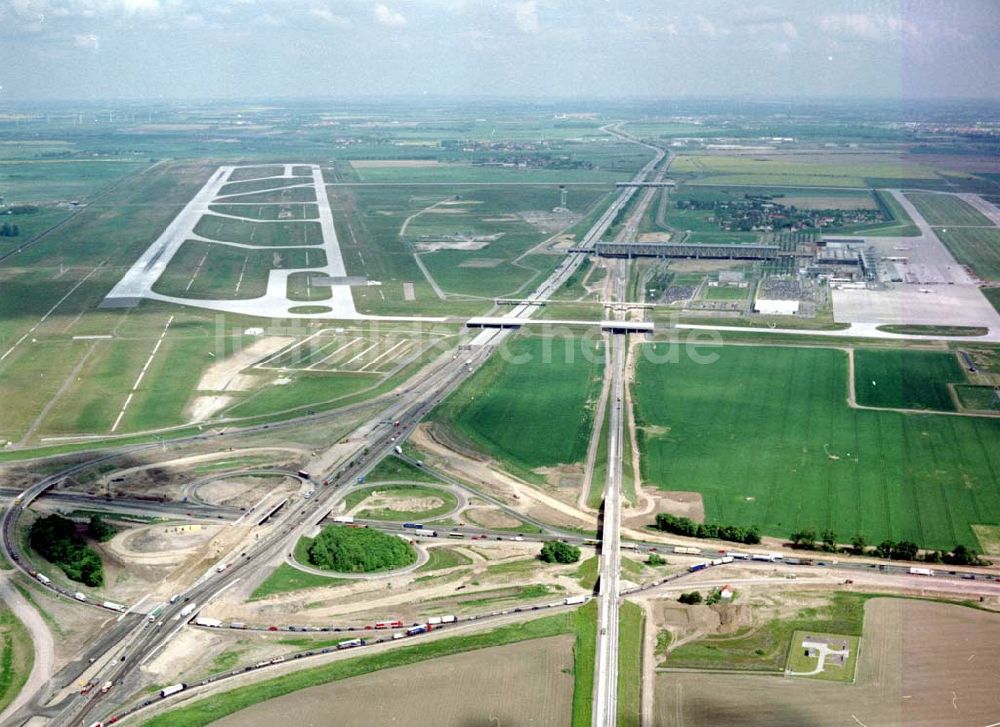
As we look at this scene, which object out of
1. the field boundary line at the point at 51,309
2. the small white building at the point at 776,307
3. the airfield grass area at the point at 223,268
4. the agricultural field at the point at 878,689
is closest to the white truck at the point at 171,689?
the agricultural field at the point at 878,689

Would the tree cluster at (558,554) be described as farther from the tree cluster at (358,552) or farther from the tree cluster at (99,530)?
the tree cluster at (99,530)

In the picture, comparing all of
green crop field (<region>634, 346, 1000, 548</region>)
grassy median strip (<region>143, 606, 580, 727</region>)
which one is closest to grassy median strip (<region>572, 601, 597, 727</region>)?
grassy median strip (<region>143, 606, 580, 727</region>)

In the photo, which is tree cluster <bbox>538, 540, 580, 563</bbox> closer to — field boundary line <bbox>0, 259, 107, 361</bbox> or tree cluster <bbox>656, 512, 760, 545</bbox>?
tree cluster <bbox>656, 512, 760, 545</bbox>

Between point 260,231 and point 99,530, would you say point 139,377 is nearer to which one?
point 99,530

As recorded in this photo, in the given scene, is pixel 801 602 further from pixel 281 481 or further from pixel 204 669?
pixel 281 481

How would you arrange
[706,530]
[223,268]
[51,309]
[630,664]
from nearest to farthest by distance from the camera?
[630,664] → [706,530] → [51,309] → [223,268]

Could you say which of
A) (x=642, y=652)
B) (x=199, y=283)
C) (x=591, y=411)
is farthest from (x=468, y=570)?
(x=199, y=283)

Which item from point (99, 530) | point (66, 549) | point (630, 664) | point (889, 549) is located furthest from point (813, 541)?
point (66, 549)
